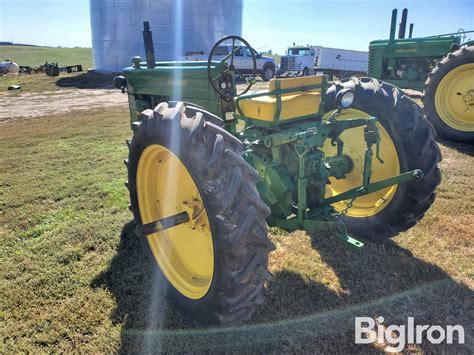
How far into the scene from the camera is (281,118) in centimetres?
274

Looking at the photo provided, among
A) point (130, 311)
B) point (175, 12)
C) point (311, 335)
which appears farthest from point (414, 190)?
point (175, 12)

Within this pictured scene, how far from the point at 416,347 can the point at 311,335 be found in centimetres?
64

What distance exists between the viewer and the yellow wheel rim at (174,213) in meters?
2.50

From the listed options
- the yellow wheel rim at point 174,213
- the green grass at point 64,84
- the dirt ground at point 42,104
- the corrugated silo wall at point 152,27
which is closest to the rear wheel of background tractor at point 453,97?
the yellow wheel rim at point 174,213

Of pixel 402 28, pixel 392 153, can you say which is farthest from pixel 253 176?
pixel 402 28

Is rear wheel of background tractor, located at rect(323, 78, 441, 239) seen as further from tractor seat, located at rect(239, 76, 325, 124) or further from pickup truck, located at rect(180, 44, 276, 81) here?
pickup truck, located at rect(180, 44, 276, 81)

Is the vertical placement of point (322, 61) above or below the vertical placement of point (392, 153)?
above

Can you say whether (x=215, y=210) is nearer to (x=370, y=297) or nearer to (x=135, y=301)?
(x=135, y=301)

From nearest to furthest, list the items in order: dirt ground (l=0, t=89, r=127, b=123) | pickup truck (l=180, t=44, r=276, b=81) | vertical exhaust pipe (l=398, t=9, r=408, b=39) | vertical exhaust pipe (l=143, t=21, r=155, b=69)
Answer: vertical exhaust pipe (l=143, t=21, r=155, b=69)
vertical exhaust pipe (l=398, t=9, r=408, b=39)
dirt ground (l=0, t=89, r=127, b=123)
pickup truck (l=180, t=44, r=276, b=81)

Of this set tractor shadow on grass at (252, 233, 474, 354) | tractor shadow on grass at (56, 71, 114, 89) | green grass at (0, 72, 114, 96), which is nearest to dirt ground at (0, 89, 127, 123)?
green grass at (0, 72, 114, 96)

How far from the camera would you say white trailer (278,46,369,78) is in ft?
84.9

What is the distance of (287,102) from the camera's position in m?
2.72

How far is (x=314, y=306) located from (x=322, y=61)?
Answer: 2626 cm

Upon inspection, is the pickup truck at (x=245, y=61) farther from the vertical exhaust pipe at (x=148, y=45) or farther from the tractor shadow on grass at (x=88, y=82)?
the vertical exhaust pipe at (x=148, y=45)
